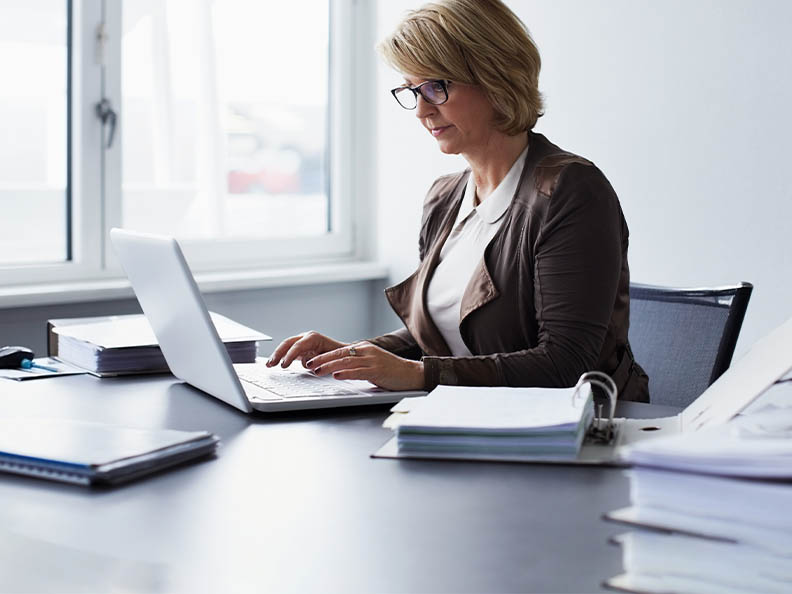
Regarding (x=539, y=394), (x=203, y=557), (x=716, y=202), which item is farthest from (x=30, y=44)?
(x=203, y=557)

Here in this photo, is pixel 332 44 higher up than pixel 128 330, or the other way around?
pixel 332 44

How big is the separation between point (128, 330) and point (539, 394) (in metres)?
0.88

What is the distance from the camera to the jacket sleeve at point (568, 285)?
1.53m

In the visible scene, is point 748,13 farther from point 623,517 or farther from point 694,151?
point 623,517

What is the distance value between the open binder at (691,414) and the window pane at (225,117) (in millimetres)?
1977

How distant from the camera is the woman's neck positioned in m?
1.89

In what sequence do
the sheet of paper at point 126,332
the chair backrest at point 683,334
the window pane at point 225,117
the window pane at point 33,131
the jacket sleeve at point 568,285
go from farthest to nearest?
the window pane at point 225,117
the window pane at point 33,131
the chair backrest at point 683,334
the sheet of paper at point 126,332
the jacket sleeve at point 568,285

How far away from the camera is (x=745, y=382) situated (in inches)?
40.6

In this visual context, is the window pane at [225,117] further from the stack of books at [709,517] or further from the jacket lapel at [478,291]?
the stack of books at [709,517]

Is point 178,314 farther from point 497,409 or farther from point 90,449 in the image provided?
point 497,409

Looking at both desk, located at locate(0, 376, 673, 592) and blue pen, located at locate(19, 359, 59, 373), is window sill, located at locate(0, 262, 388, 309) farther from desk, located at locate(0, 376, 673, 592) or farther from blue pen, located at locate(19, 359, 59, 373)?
desk, located at locate(0, 376, 673, 592)

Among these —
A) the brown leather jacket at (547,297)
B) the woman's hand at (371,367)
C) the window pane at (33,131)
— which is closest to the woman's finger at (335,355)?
the woman's hand at (371,367)

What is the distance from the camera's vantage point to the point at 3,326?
2.52 metres

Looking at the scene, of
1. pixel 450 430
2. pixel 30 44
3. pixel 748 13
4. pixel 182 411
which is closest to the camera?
pixel 450 430
